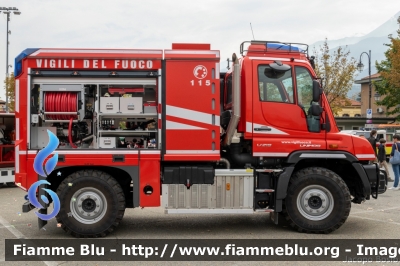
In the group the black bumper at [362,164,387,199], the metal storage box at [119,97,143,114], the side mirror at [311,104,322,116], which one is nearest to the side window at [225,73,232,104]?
the side mirror at [311,104,322,116]

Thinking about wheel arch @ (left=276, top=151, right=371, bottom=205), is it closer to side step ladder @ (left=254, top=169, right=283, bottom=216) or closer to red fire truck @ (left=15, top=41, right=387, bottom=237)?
red fire truck @ (left=15, top=41, right=387, bottom=237)

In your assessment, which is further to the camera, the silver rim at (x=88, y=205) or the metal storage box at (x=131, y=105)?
the metal storage box at (x=131, y=105)

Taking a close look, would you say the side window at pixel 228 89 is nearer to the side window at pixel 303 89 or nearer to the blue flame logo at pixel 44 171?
the side window at pixel 303 89

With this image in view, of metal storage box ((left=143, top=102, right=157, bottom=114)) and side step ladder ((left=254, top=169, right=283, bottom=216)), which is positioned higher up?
metal storage box ((left=143, top=102, right=157, bottom=114))

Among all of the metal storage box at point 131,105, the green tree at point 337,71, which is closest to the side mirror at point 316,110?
the metal storage box at point 131,105

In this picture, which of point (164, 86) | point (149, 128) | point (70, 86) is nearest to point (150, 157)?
point (149, 128)

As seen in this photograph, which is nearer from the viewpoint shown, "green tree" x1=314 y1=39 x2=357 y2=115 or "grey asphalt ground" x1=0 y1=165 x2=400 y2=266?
"grey asphalt ground" x1=0 y1=165 x2=400 y2=266

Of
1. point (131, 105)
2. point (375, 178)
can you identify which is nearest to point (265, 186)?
point (375, 178)

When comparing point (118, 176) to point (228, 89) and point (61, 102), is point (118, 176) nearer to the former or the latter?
point (61, 102)

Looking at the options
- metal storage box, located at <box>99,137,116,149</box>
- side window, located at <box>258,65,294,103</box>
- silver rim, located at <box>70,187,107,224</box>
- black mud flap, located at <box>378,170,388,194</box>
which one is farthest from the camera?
black mud flap, located at <box>378,170,388,194</box>

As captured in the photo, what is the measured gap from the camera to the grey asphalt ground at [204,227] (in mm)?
7316

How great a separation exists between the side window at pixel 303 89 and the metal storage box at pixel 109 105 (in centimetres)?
308

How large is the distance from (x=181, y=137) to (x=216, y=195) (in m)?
1.13

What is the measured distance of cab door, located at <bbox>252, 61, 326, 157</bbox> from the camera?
7.43 m
